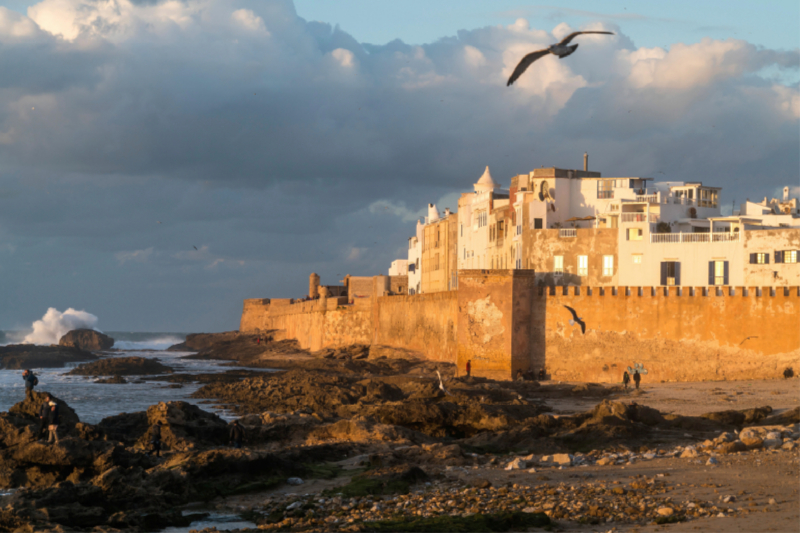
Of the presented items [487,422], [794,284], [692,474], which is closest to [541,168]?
[794,284]

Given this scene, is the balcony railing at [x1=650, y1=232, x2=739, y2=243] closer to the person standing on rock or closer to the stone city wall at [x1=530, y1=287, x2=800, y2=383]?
Result: the stone city wall at [x1=530, y1=287, x2=800, y2=383]

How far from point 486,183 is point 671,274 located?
2123cm

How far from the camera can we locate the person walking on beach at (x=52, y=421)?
1555 cm

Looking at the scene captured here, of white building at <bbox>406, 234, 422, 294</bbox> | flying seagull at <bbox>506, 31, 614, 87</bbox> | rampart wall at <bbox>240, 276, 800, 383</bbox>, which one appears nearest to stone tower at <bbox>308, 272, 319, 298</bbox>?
white building at <bbox>406, 234, 422, 294</bbox>

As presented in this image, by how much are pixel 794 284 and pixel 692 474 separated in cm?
2051

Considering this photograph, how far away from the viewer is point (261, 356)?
62.4 metres

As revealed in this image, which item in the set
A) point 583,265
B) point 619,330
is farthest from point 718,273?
point 583,265

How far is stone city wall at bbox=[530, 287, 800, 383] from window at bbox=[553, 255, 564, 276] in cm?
255

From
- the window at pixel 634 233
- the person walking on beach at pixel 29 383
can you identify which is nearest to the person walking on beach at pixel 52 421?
the person walking on beach at pixel 29 383

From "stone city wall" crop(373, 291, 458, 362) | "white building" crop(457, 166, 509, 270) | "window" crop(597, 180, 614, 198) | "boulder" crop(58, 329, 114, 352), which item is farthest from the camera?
"boulder" crop(58, 329, 114, 352)

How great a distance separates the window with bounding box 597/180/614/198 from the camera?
42.6 meters

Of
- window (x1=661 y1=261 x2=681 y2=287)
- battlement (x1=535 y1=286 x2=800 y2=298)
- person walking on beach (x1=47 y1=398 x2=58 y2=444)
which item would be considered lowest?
person walking on beach (x1=47 y1=398 x2=58 y2=444)

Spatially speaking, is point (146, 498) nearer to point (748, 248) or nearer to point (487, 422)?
point (487, 422)

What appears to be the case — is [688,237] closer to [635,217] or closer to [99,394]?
[635,217]
